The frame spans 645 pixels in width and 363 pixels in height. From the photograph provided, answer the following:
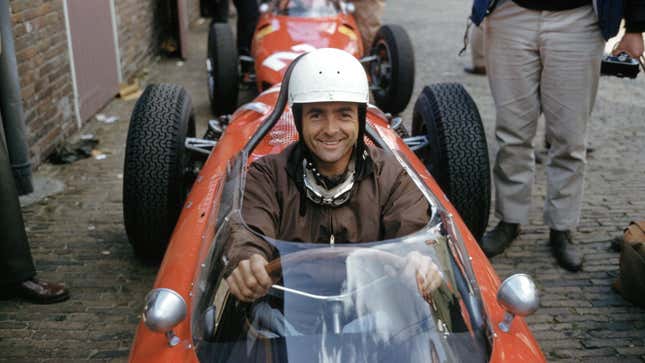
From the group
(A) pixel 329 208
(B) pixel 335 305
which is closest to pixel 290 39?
(A) pixel 329 208

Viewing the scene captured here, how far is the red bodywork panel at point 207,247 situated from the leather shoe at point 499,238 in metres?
1.04

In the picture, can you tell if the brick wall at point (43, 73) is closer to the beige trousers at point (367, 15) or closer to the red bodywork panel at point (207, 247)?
the red bodywork panel at point (207, 247)

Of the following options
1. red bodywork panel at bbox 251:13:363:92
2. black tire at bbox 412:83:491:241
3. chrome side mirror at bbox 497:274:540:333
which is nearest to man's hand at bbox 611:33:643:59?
black tire at bbox 412:83:491:241

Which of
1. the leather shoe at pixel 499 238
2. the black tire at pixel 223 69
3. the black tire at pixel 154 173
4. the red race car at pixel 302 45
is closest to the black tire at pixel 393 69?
the red race car at pixel 302 45

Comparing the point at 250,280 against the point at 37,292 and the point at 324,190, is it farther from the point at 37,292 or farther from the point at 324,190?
the point at 37,292

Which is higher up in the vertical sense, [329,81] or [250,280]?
[329,81]

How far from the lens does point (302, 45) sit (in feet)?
19.8

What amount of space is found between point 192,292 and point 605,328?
7.41ft

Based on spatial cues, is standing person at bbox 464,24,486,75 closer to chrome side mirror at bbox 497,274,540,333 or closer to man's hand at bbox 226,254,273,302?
chrome side mirror at bbox 497,274,540,333

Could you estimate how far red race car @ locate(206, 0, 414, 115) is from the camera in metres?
6.14

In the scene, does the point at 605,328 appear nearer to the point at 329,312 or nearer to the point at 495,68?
the point at 495,68

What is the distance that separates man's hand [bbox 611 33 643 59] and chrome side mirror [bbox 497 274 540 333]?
7.15 ft

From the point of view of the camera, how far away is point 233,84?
252 inches

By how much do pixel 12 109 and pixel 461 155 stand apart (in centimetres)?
293
